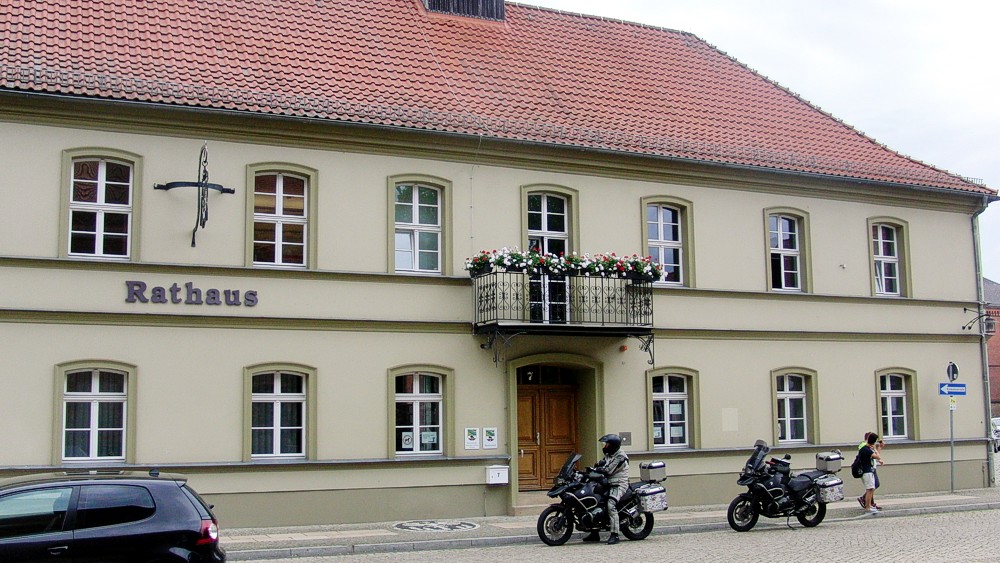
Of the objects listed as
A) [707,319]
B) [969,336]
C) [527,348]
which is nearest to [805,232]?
[707,319]

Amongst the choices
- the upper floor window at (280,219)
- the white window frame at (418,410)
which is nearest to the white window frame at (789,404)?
the white window frame at (418,410)

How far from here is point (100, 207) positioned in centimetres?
1786

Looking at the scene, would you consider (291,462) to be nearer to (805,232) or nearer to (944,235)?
(805,232)

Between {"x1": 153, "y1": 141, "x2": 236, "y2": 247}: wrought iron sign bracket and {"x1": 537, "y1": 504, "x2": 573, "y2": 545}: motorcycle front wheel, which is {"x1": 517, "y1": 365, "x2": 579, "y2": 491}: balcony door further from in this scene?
{"x1": 153, "y1": 141, "x2": 236, "y2": 247}: wrought iron sign bracket

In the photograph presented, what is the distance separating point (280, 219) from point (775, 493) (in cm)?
946

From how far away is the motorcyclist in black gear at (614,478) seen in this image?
54.5 ft

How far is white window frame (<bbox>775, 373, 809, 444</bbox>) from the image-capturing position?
23.2 metres

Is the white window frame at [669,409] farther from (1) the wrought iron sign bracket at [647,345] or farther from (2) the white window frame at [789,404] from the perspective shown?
(2) the white window frame at [789,404]

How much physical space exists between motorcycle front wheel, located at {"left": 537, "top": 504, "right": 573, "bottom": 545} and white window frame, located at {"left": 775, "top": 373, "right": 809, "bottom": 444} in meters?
8.05

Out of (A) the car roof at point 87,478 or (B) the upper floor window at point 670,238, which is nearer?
(A) the car roof at point 87,478

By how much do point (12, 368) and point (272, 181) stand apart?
5.16m

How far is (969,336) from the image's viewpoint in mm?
25641

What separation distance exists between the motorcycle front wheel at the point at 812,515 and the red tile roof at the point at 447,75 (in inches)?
288

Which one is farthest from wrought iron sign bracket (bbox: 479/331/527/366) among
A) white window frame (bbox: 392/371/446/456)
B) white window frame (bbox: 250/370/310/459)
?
white window frame (bbox: 250/370/310/459)
